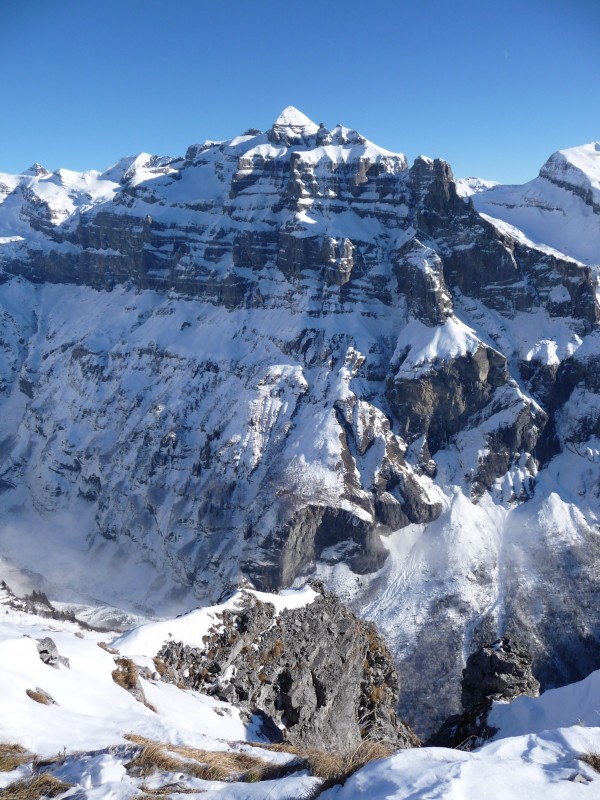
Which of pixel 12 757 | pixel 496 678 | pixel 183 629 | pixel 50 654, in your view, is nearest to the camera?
pixel 12 757

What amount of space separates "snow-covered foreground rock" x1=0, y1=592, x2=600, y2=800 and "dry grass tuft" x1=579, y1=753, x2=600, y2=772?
0.53 feet

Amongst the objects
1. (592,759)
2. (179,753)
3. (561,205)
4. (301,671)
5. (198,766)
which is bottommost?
(301,671)

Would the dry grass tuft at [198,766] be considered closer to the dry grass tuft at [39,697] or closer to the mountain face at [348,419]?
the dry grass tuft at [39,697]

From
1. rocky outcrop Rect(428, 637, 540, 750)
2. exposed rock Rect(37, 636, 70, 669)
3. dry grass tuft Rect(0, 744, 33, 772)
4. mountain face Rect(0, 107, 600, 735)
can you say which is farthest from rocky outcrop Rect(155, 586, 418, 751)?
mountain face Rect(0, 107, 600, 735)

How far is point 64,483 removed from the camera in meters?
159

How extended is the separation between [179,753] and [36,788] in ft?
11.3

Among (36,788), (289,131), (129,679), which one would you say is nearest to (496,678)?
(129,679)

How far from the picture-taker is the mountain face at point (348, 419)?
11025 cm

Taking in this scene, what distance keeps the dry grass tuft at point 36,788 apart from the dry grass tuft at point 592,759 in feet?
32.4

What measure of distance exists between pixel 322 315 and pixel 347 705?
11730cm

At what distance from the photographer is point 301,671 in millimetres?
35312

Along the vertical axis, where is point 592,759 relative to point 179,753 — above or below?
above

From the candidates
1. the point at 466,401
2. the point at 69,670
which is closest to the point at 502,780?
the point at 69,670

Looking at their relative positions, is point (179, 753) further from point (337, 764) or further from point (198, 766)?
point (337, 764)
